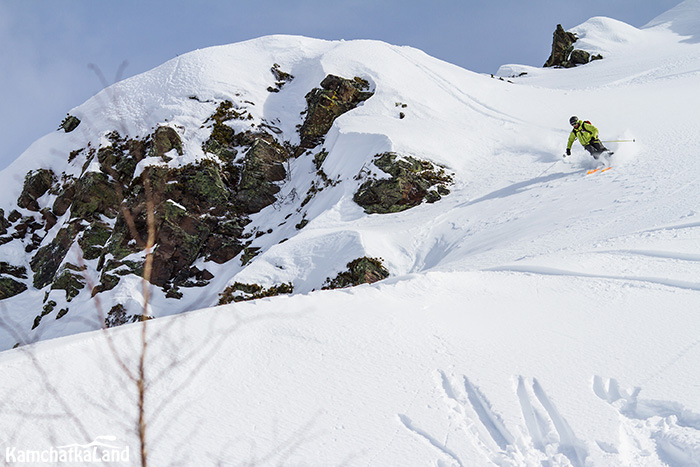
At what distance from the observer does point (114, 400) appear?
357 centimetres

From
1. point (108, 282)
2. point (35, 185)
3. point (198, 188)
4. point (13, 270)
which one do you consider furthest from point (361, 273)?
point (35, 185)

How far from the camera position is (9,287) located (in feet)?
62.7

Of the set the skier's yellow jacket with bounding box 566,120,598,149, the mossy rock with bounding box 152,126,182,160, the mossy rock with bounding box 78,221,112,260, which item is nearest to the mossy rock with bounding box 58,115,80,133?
the mossy rock with bounding box 152,126,182,160

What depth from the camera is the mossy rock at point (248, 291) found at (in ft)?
40.3

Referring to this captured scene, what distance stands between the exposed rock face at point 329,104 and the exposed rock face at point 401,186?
744cm

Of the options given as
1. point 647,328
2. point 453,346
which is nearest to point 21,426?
point 453,346

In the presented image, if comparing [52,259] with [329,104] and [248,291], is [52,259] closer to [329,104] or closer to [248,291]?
[248,291]

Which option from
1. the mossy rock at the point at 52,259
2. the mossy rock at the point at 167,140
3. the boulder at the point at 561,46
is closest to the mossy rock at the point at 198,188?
the mossy rock at the point at 167,140

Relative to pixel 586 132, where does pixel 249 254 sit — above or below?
below

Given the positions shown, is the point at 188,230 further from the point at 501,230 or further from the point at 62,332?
the point at 501,230

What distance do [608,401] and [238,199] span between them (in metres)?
18.0

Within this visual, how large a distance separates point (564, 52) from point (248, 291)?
4057 centimetres

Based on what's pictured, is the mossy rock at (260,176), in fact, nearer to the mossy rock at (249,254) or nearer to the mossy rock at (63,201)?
the mossy rock at (249,254)

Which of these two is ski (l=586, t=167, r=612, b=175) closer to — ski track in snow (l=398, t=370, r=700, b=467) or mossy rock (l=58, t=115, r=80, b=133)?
ski track in snow (l=398, t=370, r=700, b=467)
